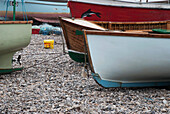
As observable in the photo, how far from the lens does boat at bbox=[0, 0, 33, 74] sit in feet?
21.1

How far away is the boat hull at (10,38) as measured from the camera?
6.43m

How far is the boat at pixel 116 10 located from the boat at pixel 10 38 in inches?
228

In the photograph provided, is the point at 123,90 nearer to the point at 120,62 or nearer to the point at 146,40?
the point at 120,62

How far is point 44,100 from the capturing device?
470 centimetres

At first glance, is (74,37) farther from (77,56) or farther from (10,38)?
(10,38)

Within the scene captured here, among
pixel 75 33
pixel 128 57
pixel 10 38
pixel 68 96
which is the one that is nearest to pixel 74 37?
pixel 75 33

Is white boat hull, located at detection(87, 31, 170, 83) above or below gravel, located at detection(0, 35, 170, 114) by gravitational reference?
above

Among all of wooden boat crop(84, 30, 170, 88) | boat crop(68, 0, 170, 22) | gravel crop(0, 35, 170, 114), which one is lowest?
gravel crop(0, 35, 170, 114)

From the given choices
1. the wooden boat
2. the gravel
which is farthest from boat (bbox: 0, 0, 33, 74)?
the wooden boat

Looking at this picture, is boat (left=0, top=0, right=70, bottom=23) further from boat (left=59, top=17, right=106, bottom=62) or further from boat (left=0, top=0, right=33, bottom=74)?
boat (left=0, top=0, right=33, bottom=74)

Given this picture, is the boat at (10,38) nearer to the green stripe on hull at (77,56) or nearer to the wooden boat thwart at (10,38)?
the wooden boat thwart at (10,38)

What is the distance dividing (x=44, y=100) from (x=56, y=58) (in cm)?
468

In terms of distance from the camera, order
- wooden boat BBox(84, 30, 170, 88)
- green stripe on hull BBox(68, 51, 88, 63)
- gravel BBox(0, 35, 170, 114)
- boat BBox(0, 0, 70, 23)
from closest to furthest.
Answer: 1. gravel BBox(0, 35, 170, 114)
2. wooden boat BBox(84, 30, 170, 88)
3. green stripe on hull BBox(68, 51, 88, 63)
4. boat BBox(0, 0, 70, 23)

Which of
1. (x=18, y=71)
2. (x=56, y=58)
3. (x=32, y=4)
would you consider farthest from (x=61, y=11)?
(x=18, y=71)
